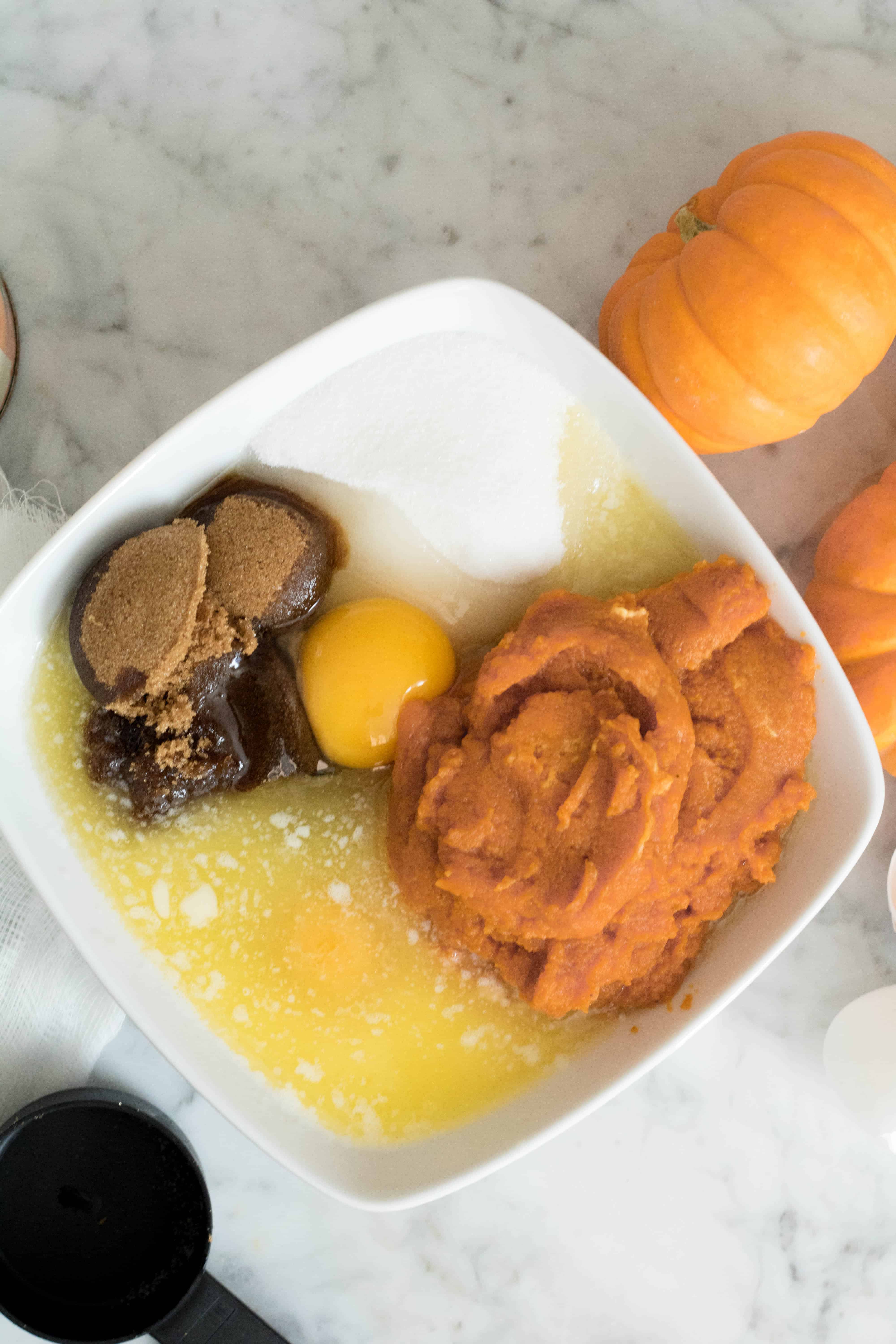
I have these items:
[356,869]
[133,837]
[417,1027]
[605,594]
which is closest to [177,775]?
[133,837]

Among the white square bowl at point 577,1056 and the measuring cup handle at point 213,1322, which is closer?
the white square bowl at point 577,1056

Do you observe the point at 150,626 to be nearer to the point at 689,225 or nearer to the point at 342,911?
the point at 342,911

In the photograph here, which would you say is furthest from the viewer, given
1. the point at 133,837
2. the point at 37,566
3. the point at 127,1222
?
the point at 127,1222

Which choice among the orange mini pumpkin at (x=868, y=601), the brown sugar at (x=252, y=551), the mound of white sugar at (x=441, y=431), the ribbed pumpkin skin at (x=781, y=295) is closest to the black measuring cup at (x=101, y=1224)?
the brown sugar at (x=252, y=551)

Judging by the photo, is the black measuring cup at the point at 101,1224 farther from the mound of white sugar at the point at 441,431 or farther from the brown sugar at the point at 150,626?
the mound of white sugar at the point at 441,431

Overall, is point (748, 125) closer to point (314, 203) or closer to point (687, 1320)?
point (314, 203)

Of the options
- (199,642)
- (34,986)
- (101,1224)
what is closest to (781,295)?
(199,642)
